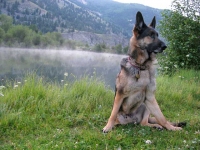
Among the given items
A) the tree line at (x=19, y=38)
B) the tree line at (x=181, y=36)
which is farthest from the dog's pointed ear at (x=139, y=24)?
the tree line at (x=19, y=38)

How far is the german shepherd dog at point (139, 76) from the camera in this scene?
476 centimetres

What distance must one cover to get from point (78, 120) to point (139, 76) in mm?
1777

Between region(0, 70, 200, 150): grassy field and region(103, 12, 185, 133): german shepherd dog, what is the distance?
40 cm

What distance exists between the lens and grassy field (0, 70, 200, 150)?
411cm

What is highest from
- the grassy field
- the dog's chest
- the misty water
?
the dog's chest

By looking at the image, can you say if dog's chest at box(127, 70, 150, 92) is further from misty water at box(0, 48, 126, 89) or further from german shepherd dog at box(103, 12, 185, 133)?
misty water at box(0, 48, 126, 89)

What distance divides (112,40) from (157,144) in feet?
644

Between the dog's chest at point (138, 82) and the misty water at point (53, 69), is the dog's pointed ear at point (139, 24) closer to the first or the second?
the dog's chest at point (138, 82)

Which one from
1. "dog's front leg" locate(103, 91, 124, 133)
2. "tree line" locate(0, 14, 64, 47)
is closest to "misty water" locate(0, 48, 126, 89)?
"dog's front leg" locate(103, 91, 124, 133)

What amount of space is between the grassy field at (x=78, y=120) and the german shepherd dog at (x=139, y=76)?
A: 0.40 meters

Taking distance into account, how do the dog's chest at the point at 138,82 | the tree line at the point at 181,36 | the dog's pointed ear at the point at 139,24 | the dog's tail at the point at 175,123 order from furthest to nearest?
the tree line at the point at 181,36 < the dog's tail at the point at 175,123 < the dog's pointed ear at the point at 139,24 < the dog's chest at the point at 138,82

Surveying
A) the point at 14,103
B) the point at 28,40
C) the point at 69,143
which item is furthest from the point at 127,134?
the point at 28,40

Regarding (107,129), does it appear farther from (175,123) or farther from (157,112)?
(175,123)

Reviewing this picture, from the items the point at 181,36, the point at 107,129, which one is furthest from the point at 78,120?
the point at 181,36
